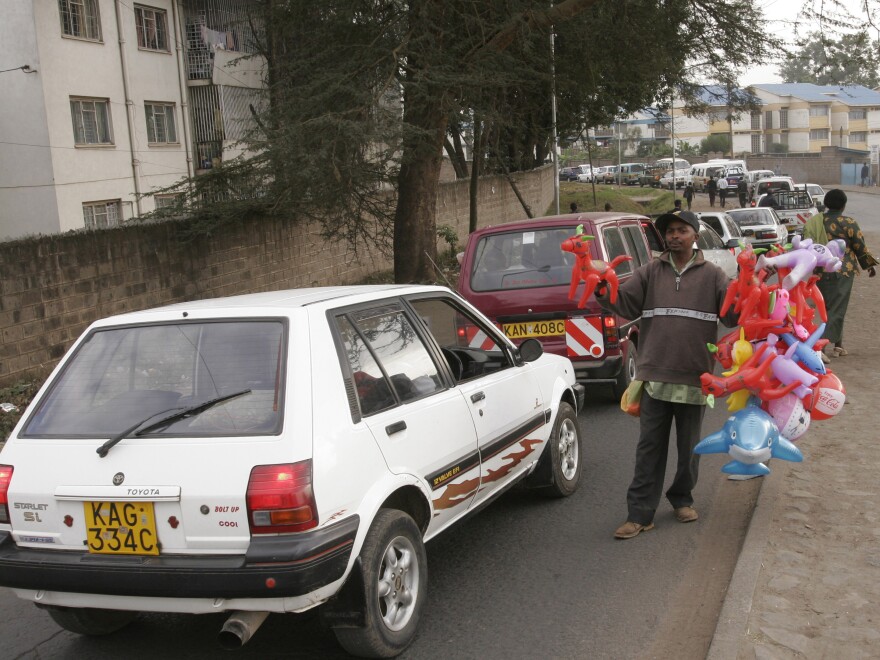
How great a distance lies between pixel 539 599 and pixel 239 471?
73.1 inches

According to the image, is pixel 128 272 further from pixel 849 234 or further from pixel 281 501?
pixel 281 501

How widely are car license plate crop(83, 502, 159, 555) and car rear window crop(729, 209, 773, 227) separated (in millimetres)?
22526

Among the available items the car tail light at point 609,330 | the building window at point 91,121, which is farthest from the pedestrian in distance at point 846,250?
the building window at point 91,121

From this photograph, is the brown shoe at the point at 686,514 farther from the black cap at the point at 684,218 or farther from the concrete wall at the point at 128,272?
the concrete wall at the point at 128,272

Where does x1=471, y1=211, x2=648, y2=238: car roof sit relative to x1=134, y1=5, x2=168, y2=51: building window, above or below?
below

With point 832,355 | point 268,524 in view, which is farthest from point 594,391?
point 268,524

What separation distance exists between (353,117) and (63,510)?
10354 mm

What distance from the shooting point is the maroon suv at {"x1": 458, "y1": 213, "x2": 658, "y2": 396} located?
28.8ft

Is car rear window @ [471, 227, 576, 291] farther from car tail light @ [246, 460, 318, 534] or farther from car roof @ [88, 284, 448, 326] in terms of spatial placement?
car tail light @ [246, 460, 318, 534]

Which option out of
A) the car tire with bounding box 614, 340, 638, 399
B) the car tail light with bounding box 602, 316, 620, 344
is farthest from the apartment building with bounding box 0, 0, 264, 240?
the car tail light with bounding box 602, 316, 620, 344

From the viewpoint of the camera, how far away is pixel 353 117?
44.4ft

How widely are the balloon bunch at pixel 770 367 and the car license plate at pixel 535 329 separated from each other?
3196 millimetres

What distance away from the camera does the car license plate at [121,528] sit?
375 cm

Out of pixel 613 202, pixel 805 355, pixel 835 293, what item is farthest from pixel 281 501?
pixel 613 202
